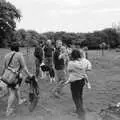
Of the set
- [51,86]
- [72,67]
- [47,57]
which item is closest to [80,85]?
[72,67]

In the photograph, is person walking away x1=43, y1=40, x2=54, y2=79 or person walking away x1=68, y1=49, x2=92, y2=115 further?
person walking away x1=43, y1=40, x2=54, y2=79

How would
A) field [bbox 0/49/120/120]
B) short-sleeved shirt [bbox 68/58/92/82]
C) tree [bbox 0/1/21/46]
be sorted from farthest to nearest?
1. tree [bbox 0/1/21/46]
2. field [bbox 0/49/120/120]
3. short-sleeved shirt [bbox 68/58/92/82]

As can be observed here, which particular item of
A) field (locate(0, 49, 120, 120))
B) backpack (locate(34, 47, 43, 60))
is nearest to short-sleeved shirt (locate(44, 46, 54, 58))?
backpack (locate(34, 47, 43, 60))

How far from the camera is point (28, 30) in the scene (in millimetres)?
77812

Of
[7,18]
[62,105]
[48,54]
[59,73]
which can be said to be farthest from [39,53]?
[7,18]

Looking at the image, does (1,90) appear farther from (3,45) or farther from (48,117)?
(3,45)

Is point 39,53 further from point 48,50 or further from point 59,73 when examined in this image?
point 59,73

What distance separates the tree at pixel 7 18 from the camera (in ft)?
158

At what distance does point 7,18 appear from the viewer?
1917 inches

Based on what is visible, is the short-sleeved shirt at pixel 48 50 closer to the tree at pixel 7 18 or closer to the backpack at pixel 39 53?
the backpack at pixel 39 53

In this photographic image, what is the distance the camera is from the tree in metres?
48.2

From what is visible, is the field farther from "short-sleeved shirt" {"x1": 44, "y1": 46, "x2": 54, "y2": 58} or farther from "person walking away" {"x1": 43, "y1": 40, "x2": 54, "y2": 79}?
"short-sleeved shirt" {"x1": 44, "y1": 46, "x2": 54, "y2": 58}

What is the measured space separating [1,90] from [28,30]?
71878 mm

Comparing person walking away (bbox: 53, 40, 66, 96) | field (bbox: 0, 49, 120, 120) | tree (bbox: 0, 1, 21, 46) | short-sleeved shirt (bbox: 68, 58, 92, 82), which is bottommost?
field (bbox: 0, 49, 120, 120)
